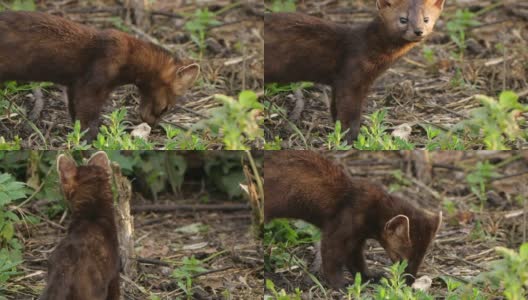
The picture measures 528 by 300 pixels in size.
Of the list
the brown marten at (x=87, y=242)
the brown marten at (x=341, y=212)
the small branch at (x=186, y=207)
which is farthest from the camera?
the small branch at (x=186, y=207)

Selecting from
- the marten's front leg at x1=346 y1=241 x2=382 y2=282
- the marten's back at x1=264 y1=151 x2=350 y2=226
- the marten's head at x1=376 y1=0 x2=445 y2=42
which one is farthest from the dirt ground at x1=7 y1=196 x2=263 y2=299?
the marten's head at x1=376 y1=0 x2=445 y2=42

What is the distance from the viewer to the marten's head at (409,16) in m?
9.84

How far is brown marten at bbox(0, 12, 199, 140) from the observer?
382 inches

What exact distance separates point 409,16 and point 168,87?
242cm

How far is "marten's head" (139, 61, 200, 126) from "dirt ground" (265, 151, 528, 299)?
174 centimetres

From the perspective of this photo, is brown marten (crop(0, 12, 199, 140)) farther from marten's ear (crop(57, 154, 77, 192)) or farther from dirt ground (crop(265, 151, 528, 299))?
dirt ground (crop(265, 151, 528, 299))

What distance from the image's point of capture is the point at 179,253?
10492 mm

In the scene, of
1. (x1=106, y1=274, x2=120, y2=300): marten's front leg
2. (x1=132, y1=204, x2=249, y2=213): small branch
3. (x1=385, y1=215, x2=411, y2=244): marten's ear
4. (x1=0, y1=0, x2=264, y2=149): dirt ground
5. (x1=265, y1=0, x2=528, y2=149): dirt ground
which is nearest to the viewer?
(x1=106, y1=274, x2=120, y2=300): marten's front leg

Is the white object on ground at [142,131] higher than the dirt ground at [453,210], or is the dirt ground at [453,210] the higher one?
the white object on ground at [142,131]

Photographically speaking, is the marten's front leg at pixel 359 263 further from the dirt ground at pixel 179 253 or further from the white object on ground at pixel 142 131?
the white object on ground at pixel 142 131

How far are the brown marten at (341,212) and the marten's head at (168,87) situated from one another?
1.17 m

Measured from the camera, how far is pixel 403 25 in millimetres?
9938

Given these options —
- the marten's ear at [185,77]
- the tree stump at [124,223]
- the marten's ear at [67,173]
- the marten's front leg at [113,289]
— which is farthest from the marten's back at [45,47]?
the marten's front leg at [113,289]

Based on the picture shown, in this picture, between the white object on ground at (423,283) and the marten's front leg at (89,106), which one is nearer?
the white object on ground at (423,283)
